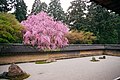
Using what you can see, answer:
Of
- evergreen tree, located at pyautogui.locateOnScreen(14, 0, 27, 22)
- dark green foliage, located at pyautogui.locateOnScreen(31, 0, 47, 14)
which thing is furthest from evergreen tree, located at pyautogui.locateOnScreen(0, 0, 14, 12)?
dark green foliage, located at pyautogui.locateOnScreen(31, 0, 47, 14)

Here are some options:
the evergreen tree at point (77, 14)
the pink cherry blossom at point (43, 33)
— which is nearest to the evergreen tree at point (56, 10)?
the evergreen tree at point (77, 14)

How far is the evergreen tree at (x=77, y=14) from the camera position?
31753 mm

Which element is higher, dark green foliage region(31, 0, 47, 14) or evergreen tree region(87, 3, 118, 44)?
dark green foliage region(31, 0, 47, 14)

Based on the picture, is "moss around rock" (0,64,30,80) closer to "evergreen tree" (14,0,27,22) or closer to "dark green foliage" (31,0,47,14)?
"evergreen tree" (14,0,27,22)

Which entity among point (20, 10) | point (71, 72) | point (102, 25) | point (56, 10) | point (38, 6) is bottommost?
point (71, 72)

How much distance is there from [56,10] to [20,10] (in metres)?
9.12

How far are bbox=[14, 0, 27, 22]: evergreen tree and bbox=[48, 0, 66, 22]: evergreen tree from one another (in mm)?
7303

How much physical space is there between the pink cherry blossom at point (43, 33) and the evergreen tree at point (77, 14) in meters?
14.2

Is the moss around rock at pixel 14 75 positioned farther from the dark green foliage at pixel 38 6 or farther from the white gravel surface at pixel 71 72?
the dark green foliage at pixel 38 6

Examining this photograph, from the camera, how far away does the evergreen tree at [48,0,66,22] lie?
124 feet

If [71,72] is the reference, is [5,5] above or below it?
above

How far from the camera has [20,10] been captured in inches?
1248

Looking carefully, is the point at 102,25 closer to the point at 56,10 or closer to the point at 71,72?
the point at 56,10

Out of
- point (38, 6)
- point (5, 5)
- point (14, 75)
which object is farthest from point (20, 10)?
point (14, 75)
